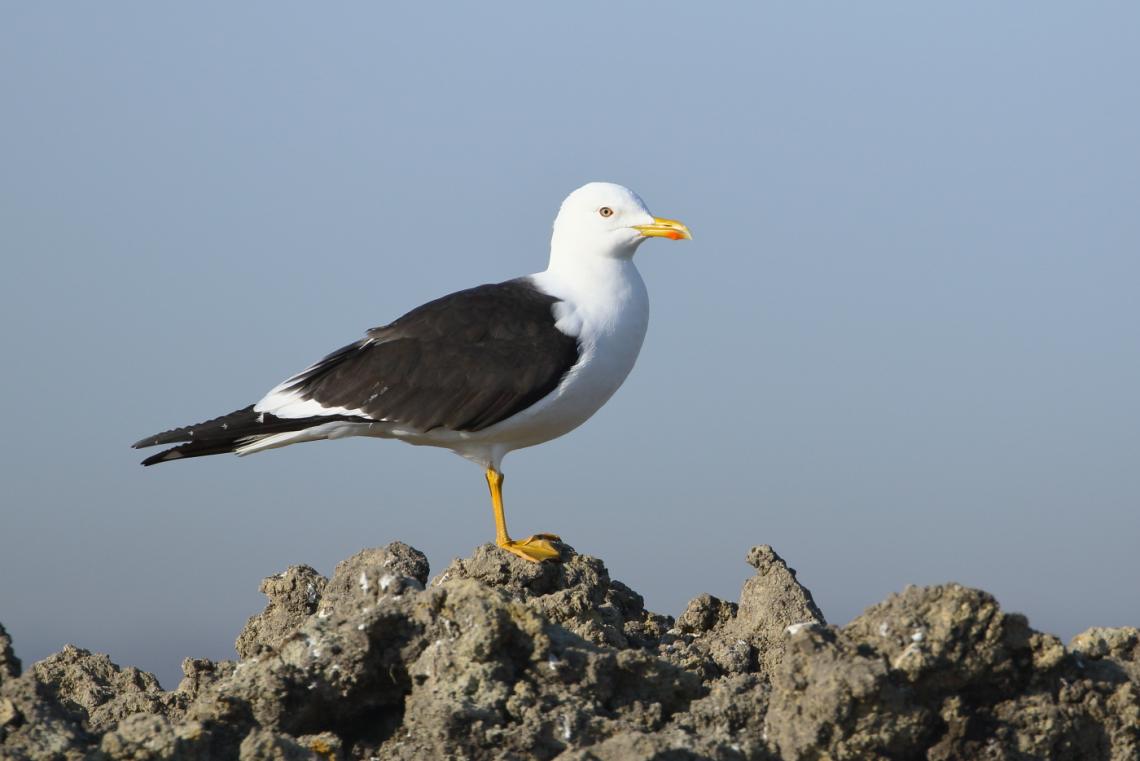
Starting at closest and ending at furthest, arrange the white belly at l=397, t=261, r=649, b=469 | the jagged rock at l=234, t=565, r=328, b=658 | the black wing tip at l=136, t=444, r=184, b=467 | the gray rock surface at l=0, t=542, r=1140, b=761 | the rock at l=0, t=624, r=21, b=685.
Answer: the gray rock surface at l=0, t=542, r=1140, b=761
the rock at l=0, t=624, r=21, b=685
the jagged rock at l=234, t=565, r=328, b=658
the white belly at l=397, t=261, r=649, b=469
the black wing tip at l=136, t=444, r=184, b=467

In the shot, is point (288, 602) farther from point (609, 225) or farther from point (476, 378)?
point (609, 225)

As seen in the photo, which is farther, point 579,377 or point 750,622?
point 579,377

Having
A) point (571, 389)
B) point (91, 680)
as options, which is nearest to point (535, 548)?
point (571, 389)

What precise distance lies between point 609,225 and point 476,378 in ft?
6.32

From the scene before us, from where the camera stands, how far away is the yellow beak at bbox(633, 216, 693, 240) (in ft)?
39.5

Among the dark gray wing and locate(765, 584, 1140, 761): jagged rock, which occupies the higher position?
the dark gray wing

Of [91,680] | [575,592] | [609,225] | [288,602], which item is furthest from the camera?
[609,225]

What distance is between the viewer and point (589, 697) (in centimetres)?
642

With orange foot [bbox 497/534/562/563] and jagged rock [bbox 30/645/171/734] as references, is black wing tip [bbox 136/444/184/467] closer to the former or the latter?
jagged rock [bbox 30/645/171/734]

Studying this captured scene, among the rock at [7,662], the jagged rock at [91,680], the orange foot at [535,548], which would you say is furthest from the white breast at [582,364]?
the rock at [7,662]

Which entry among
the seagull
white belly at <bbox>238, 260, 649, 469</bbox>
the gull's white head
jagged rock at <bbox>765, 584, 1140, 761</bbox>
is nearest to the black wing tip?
the seagull

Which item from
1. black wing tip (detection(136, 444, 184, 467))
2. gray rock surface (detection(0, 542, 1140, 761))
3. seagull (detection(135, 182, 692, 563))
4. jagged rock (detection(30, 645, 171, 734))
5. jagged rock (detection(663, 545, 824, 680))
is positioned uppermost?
seagull (detection(135, 182, 692, 563))

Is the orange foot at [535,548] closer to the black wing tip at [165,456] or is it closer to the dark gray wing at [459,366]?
the dark gray wing at [459,366]

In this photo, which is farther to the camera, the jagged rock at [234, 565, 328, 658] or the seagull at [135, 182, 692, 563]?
the seagull at [135, 182, 692, 563]
